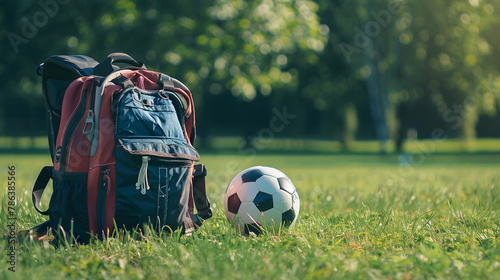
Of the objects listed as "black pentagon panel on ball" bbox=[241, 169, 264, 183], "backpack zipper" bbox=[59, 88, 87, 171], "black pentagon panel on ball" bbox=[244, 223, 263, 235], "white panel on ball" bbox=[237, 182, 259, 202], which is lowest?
"black pentagon panel on ball" bbox=[244, 223, 263, 235]

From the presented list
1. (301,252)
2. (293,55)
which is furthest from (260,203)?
(293,55)

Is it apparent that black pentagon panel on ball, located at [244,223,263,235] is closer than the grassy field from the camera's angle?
No

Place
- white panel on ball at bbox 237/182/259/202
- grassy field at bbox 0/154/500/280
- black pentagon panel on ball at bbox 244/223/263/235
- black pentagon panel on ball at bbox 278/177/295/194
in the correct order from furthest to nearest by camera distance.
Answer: black pentagon panel on ball at bbox 278/177/295/194, white panel on ball at bbox 237/182/259/202, black pentagon panel on ball at bbox 244/223/263/235, grassy field at bbox 0/154/500/280

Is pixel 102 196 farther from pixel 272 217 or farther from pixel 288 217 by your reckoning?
pixel 288 217

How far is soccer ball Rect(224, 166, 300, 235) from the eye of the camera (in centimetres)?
387

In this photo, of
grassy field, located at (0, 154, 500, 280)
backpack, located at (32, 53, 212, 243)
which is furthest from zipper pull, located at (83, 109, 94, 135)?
grassy field, located at (0, 154, 500, 280)

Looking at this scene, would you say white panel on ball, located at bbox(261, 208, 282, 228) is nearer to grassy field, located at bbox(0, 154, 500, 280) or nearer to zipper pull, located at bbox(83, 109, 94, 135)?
grassy field, located at bbox(0, 154, 500, 280)

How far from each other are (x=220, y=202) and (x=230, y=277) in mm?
2570

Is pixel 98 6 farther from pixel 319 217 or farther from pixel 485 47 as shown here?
pixel 485 47

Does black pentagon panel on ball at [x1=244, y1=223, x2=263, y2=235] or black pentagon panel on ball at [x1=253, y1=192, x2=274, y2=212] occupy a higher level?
black pentagon panel on ball at [x1=253, y1=192, x2=274, y2=212]

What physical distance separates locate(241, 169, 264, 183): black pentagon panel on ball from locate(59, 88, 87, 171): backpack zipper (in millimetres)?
1239

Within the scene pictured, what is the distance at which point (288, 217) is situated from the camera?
12.9ft

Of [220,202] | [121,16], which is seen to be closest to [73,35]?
[121,16]

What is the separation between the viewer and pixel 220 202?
17.1ft
